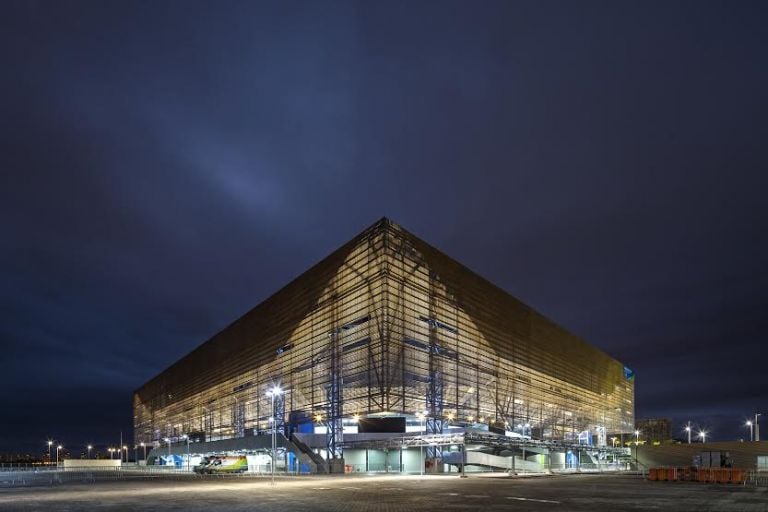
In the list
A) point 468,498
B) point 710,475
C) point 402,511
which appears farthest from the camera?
point 710,475

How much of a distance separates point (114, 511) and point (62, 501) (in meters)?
8.63

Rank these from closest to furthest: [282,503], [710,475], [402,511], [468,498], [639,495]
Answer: [402,511] → [282,503] → [468,498] → [639,495] → [710,475]

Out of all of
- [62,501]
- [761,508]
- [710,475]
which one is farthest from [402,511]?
[710,475]

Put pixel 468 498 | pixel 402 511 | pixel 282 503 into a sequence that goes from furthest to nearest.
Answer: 1. pixel 468 498
2. pixel 282 503
3. pixel 402 511

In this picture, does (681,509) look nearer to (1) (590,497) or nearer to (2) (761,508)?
(2) (761,508)

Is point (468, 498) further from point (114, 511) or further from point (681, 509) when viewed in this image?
point (114, 511)

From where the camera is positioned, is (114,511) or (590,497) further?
(590,497)

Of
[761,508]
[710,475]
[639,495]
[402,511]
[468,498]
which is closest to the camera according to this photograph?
[402,511]

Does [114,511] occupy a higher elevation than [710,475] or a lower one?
higher

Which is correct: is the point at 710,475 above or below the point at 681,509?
below

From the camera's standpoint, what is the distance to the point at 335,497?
32531 millimetres

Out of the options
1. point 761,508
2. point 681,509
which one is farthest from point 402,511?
point 761,508

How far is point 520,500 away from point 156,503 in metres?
17.8

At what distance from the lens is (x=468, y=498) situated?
3164 cm
